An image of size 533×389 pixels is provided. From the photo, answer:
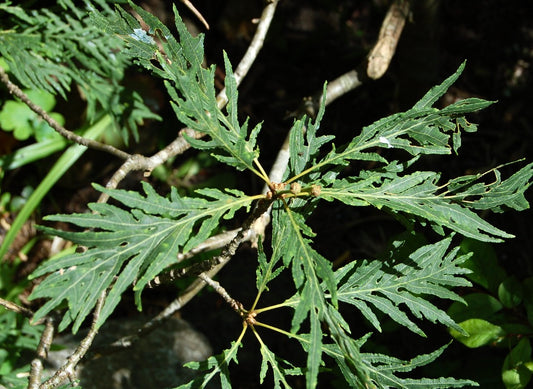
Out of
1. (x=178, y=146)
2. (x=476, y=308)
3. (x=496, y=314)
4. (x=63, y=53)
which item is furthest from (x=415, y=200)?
(x=63, y=53)

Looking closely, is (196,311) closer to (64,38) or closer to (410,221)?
(64,38)

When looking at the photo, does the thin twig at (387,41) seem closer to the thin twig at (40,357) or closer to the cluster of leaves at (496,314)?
the cluster of leaves at (496,314)

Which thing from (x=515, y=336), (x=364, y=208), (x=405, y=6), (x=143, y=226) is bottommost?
(x=515, y=336)

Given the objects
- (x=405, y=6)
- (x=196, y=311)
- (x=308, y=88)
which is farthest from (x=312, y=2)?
(x=196, y=311)

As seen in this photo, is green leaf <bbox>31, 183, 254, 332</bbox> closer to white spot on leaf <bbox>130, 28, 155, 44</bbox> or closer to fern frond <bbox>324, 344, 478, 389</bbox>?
white spot on leaf <bbox>130, 28, 155, 44</bbox>

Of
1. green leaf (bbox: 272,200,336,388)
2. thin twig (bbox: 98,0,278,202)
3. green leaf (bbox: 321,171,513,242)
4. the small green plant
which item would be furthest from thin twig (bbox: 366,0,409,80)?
green leaf (bbox: 272,200,336,388)

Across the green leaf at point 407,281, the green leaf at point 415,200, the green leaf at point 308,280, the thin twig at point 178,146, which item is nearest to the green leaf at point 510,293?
the green leaf at point 407,281

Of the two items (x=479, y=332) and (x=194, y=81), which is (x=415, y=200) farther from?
(x=479, y=332)
